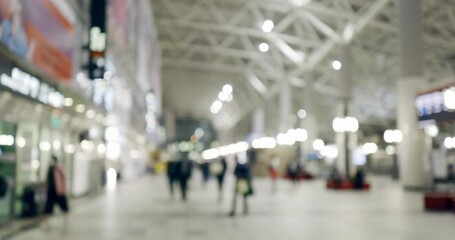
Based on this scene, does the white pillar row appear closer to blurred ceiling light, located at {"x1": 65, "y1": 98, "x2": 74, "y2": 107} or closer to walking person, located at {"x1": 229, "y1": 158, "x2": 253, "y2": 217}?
walking person, located at {"x1": 229, "y1": 158, "x2": 253, "y2": 217}

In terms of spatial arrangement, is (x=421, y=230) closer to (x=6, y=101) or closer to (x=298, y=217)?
(x=298, y=217)

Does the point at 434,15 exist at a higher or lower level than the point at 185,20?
lower

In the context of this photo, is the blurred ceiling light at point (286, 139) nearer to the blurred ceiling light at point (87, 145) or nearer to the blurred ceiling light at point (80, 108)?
the blurred ceiling light at point (87, 145)

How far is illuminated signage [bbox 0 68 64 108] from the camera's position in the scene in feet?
31.6

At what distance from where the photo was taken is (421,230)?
9734 mm

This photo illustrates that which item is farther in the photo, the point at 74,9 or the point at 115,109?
the point at 115,109

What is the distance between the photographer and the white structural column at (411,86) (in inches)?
891

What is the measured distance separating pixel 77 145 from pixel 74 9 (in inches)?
193

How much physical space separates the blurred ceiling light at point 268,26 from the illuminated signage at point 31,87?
2979 cm

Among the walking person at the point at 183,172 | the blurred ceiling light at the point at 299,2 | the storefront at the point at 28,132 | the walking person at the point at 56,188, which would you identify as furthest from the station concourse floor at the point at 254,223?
the blurred ceiling light at the point at 299,2

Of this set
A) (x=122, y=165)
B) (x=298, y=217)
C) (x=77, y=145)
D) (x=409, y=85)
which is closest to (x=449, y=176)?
(x=409, y=85)

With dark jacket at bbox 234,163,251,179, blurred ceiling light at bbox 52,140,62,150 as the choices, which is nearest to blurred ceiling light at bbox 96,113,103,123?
blurred ceiling light at bbox 52,140,62,150

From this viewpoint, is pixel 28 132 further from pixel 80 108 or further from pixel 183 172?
pixel 183 172

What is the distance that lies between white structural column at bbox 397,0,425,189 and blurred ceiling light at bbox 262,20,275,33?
1938 centimetres
